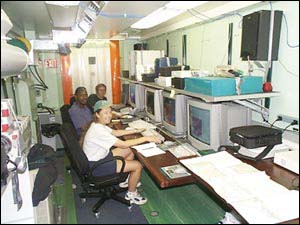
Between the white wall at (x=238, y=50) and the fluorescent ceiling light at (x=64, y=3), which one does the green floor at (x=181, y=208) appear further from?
the fluorescent ceiling light at (x=64, y=3)

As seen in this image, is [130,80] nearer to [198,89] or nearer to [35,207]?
[198,89]

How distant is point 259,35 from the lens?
150 centimetres

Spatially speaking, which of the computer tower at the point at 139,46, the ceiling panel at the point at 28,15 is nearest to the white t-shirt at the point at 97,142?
the ceiling panel at the point at 28,15

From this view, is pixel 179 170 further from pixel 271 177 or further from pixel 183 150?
pixel 271 177

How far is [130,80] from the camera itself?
4.07m

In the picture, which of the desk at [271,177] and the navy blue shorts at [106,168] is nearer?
the desk at [271,177]

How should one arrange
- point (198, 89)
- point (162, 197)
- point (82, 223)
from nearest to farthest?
point (82, 223), point (162, 197), point (198, 89)

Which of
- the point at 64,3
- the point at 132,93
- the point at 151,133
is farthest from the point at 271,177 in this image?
the point at 132,93

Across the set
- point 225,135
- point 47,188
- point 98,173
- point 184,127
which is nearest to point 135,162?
point 98,173

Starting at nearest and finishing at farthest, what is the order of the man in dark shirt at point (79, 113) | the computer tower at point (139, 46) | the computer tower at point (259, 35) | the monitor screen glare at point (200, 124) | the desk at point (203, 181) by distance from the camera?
1. the desk at point (203, 181)
2. the computer tower at point (259, 35)
3. the monitor screen glare at point (200, 124)
4. the man in dark shirt at point (79, 113)
5. the computer tower at point (139, 46)

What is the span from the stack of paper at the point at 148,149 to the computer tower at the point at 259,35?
1.05 metres

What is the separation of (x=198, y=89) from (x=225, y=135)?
Result: 417 millimetres

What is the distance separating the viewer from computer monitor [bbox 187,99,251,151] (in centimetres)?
195

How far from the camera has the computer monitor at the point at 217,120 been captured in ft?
6.38
